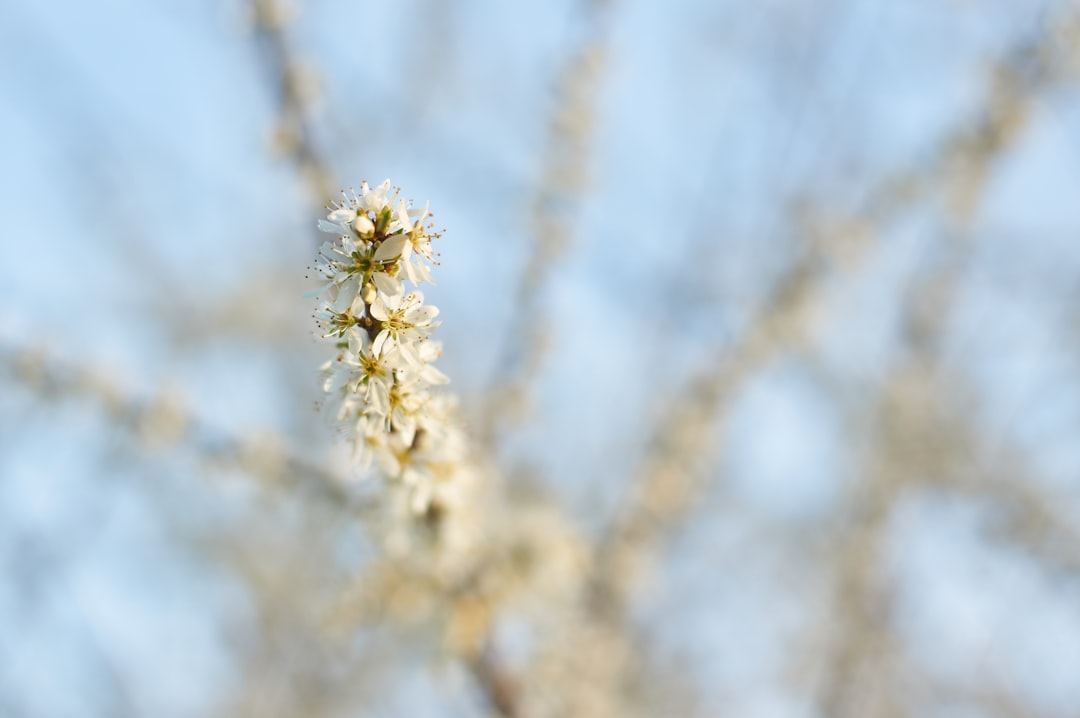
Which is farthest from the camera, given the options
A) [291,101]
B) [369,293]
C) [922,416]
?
[922,416]

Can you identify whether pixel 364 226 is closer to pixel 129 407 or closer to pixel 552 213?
pixel 129 407

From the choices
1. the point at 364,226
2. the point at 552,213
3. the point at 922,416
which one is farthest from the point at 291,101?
the point at 922,416

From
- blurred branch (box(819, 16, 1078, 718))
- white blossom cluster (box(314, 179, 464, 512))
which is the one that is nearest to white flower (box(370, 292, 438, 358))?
white blossom cluster (box(314, 179, 464, 512))

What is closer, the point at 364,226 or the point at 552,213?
the point at 364,226

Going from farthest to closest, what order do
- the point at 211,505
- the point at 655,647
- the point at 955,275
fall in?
the point at 211,505
the point at 655,647
the point at 955,275

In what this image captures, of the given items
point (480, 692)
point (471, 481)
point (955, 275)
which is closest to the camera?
point (471, 481)

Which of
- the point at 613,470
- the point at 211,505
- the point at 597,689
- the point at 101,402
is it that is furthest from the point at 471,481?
the point at 211,505

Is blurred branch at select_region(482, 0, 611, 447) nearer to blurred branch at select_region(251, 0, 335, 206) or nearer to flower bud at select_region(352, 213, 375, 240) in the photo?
blurred branch at select_region(251, 0, 335, 206)

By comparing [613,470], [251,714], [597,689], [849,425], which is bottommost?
[597,689]

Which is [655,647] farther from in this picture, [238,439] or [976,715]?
[238,439]

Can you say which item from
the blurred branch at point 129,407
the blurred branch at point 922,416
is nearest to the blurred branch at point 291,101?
the blurred branch at point 129,407
